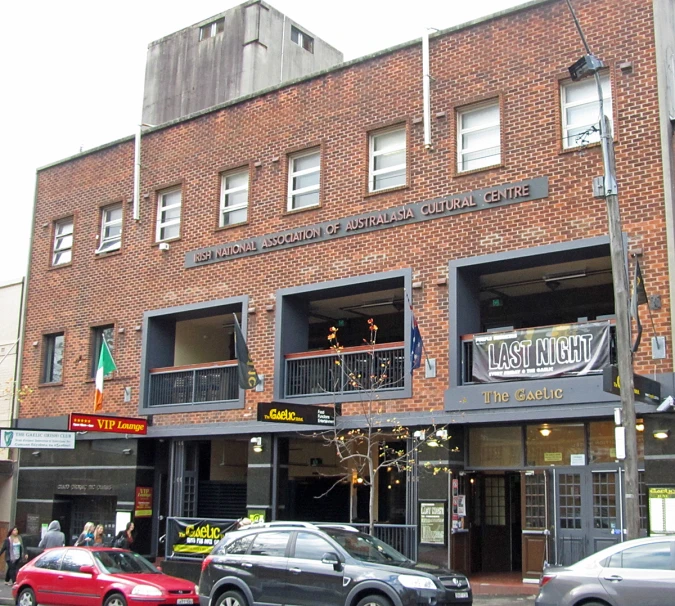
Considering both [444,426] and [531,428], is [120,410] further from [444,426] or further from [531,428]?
[531,428]

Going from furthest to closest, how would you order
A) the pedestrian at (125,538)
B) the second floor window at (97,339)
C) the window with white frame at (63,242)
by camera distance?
the window with white frame at (63,242)
the second floor window at (97,339)
the pedestrian at (125,538)

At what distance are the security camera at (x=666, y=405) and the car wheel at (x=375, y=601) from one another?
5.70 m

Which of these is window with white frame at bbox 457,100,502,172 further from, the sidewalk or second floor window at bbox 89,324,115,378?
the sidewalk

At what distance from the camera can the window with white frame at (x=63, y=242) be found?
26969 mm

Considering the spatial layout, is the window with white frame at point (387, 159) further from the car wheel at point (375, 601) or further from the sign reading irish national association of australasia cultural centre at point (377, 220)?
the car wheel at point (375, 601)

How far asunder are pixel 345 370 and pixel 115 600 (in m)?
6.75

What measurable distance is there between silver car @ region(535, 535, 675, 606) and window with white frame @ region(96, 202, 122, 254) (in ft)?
54.8

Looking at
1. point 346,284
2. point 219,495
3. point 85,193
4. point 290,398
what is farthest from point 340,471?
point 85,193

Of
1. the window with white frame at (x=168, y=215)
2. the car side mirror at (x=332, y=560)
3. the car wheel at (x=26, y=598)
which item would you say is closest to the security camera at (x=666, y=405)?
the car side mirror at (x=332, y=560)

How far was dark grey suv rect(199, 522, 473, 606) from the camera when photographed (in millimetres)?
13117

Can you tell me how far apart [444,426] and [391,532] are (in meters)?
2.47

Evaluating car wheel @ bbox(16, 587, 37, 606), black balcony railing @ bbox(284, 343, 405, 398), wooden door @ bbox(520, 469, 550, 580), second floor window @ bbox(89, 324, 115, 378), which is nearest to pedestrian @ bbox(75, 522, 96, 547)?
car wheel @ bbox(16, 587, 37, 606)

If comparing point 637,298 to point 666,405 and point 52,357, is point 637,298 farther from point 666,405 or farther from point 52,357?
point 52,357

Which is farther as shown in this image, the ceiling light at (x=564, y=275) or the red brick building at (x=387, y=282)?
the ceiling light at (x=564, y=275)
